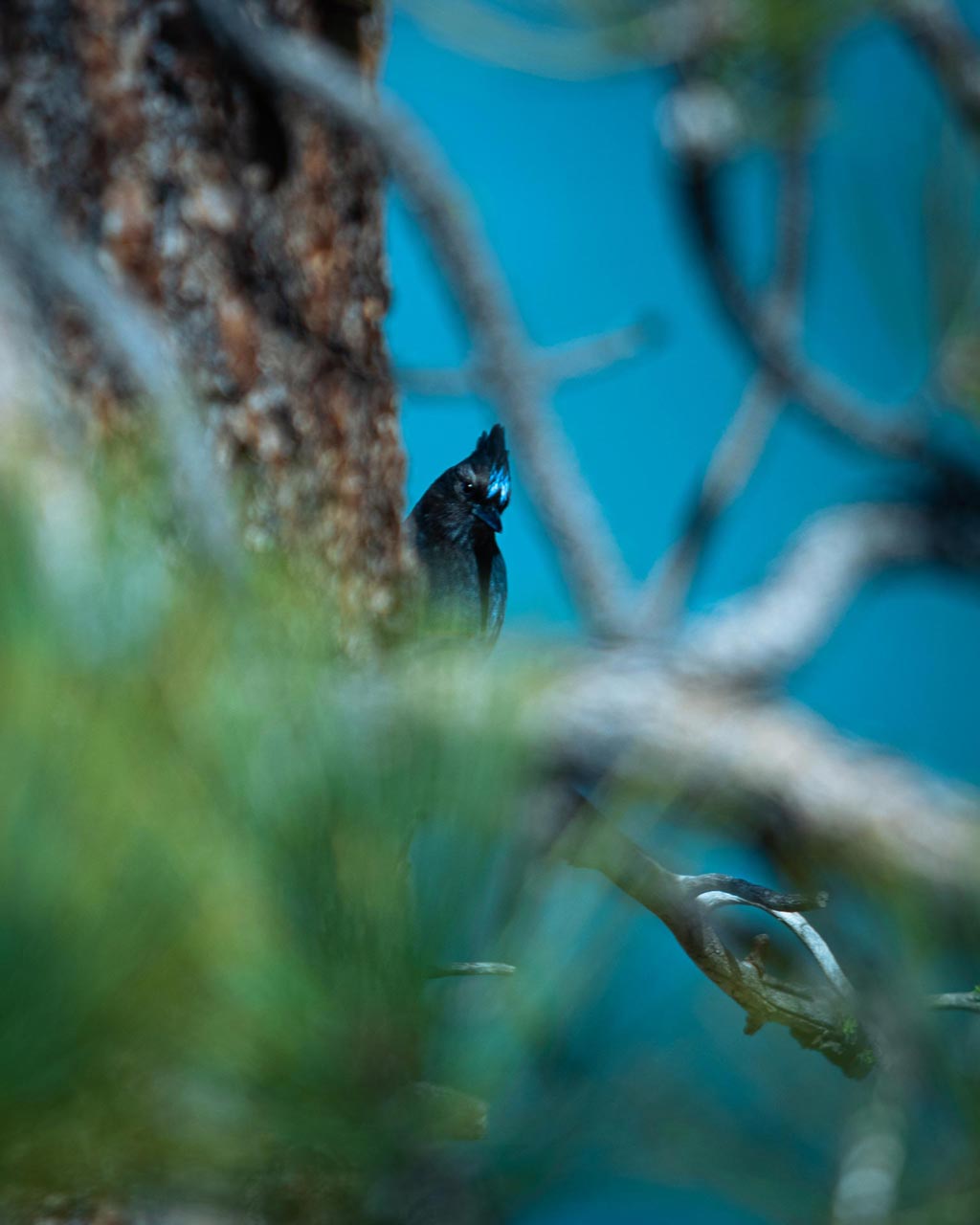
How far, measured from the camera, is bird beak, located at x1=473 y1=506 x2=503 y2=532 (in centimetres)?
31

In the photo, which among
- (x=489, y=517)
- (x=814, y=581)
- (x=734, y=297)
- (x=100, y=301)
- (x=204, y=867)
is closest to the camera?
(x=204, y=867)

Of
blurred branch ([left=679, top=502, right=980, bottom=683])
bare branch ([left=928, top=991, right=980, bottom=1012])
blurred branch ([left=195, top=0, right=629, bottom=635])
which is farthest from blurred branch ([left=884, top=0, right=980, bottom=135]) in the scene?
bare branch ([left=928, top=991, right=980, bottom=1012])

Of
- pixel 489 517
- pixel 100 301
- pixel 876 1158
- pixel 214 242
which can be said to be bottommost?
pixel 876 1158

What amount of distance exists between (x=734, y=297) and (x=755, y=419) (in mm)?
98

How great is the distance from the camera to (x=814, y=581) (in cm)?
76

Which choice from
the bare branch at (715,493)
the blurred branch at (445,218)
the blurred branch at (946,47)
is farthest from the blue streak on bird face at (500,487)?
the blurred branch at (946,47)

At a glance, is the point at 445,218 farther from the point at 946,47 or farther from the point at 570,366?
the point at 946,47

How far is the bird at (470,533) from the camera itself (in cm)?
32

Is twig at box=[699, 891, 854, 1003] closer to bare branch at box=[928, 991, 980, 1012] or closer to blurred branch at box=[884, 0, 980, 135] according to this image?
bare branch at box=[928, 991, 980, 1012]

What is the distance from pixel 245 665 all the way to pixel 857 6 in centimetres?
91

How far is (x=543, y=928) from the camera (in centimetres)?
24

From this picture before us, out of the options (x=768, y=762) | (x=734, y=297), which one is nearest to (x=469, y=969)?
(x=768, y=762)

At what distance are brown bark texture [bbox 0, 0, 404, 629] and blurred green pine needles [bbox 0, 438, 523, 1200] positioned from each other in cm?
33

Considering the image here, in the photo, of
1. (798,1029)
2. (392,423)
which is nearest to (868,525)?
(392,423)
